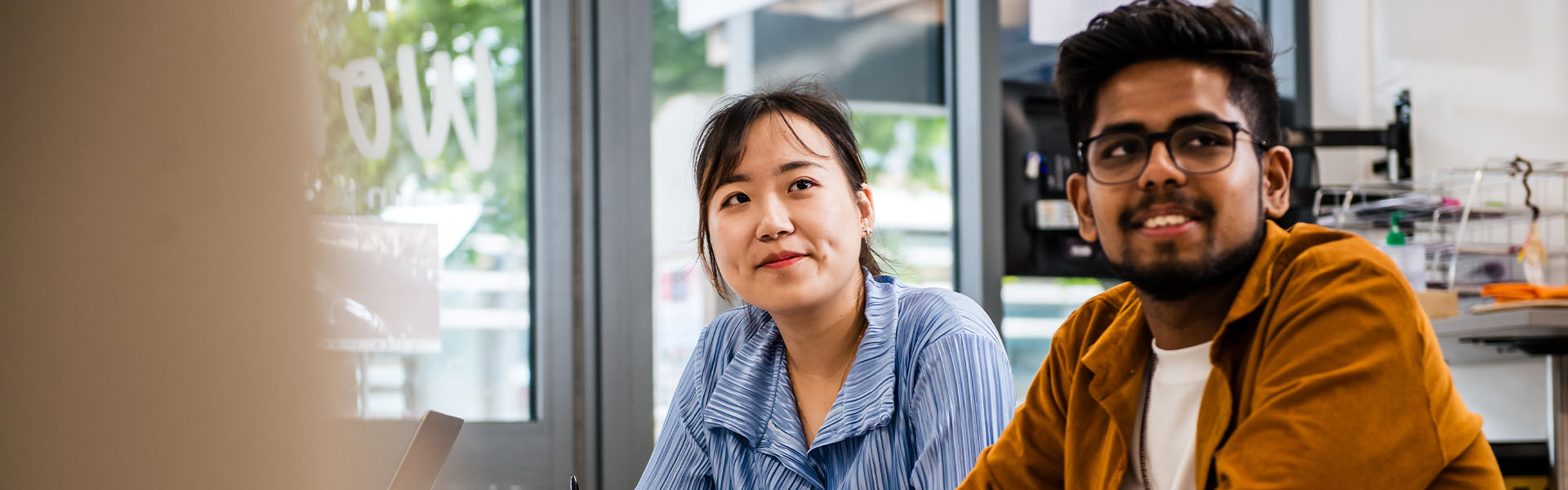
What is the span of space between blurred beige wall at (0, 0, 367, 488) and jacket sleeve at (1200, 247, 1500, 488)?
780 mm

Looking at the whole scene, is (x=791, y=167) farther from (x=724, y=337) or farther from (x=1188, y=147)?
(x=1188, y=147)

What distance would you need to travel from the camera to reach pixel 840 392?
150 cm

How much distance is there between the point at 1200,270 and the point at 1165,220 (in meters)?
0.05

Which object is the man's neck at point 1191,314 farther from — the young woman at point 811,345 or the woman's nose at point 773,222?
the woman's nose at point 773,222

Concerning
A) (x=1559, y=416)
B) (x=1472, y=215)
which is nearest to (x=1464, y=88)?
(x=1472, y=215)

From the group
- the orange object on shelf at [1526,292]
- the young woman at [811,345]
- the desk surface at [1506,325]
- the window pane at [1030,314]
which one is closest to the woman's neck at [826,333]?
the young woman at [811,345]

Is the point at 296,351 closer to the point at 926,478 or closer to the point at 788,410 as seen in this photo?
the point at 926,478

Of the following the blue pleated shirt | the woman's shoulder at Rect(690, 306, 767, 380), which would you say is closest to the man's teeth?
the blue pleated shirt

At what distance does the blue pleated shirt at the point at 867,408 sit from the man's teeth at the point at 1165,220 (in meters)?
0.44

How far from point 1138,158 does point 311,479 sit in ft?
A: 2.83

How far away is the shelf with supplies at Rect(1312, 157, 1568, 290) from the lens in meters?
3.02

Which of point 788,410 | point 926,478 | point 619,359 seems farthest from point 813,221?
point 619,359

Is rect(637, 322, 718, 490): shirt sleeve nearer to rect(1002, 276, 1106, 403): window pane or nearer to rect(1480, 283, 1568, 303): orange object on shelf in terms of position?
rect(1480, 283, 1568, 303): orange object on shelf

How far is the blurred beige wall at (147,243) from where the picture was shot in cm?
19
